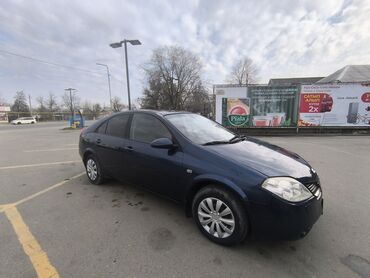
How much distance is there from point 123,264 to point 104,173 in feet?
7.71

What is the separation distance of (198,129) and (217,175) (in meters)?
1.11

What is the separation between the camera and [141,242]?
9.03ft

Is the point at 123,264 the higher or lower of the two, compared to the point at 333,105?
lower

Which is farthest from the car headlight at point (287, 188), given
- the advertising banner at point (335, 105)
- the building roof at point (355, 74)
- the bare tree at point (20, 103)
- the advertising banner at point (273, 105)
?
the bare tree at point (20, 103)

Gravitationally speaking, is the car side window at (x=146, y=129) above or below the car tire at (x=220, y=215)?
above

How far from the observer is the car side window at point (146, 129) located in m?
3.40

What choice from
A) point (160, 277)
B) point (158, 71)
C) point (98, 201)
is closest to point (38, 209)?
point (98, 201)

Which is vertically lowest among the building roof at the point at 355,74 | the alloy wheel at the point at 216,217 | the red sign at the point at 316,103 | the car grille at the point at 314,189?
the alloy wheel at the point at 216,217

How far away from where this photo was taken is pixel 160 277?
7.21 ft

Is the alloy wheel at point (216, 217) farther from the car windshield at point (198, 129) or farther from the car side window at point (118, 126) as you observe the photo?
the car side window at point (118, 126)

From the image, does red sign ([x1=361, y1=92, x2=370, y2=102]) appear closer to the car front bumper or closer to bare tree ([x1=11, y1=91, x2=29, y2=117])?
the car front bumper

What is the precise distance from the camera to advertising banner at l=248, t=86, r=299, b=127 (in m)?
14.5

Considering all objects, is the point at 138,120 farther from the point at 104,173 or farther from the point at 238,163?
the point at 238,163

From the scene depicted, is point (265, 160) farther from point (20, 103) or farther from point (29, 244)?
point (20, 103)
